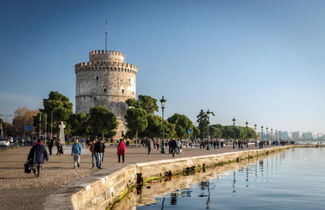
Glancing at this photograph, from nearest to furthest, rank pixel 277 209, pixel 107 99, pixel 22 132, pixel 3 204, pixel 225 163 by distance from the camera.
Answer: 1. pixel 3 204
2. pixel 277 209
3. pixel 225 163
4. pixel 107 99
5. pixel 22 132

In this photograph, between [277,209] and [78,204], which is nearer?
[78,204]

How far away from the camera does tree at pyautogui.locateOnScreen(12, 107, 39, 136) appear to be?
117 metres

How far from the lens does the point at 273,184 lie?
23875 millimetres

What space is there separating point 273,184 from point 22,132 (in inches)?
4238

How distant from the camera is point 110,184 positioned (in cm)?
1396

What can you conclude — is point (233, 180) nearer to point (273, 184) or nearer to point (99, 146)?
point (273, 184)

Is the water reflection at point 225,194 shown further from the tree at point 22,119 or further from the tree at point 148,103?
the tree at point 22,119

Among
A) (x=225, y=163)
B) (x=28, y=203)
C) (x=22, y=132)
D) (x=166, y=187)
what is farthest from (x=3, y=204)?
(x=22, y=132)

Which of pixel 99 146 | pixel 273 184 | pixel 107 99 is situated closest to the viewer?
pixel 99 146

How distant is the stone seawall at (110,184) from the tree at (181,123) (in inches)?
2719


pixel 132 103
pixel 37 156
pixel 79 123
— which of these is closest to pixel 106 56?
pixel 132 103

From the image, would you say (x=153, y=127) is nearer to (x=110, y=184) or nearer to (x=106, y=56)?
(x=106, y=56)

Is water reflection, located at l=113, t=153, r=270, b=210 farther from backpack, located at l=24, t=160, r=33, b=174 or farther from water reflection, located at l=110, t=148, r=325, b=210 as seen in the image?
backpack, located at l=24, t=160, r=33, b=174

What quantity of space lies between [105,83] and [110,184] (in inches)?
3216
